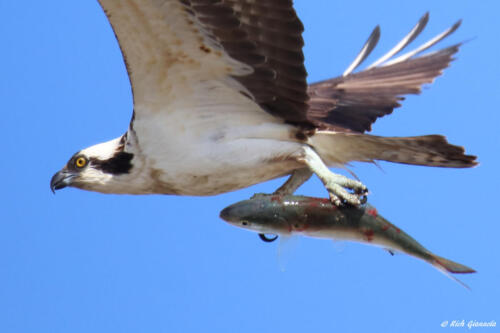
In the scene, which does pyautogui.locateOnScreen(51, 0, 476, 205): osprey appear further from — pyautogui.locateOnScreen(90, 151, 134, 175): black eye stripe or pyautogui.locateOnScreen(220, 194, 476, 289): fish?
pyautogui.locateOnScreen(220, 194, 476, 289): fish

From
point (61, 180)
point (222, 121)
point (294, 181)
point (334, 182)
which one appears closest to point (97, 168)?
point (61, 180)

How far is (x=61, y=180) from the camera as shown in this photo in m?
6.03

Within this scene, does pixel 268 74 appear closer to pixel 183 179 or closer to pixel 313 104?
pixel 183 179

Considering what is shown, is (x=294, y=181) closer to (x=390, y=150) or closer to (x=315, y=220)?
(x=390, y=150)

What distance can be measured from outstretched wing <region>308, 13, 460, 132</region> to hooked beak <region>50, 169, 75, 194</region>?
174cm

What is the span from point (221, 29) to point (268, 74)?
1.55ft

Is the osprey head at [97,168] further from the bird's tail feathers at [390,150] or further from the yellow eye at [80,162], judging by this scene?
the bird's tail feathers at [390,150]

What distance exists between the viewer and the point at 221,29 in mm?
5352

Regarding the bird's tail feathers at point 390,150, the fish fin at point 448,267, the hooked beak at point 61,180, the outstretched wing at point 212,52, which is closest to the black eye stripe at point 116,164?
the hooked beak at point 61,180

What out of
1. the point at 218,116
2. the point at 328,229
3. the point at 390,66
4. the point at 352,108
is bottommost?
the point at 328,229

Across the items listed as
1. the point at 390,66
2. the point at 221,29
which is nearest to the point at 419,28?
the point at 390,66

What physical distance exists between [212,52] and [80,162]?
3.98 feet

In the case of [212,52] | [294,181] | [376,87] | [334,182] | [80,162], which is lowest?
[334,182]

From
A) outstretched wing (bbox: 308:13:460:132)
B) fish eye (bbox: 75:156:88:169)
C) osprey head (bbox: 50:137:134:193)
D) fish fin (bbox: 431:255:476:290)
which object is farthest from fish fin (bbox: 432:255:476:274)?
fish eye (bbox: 75:156:88:169)
